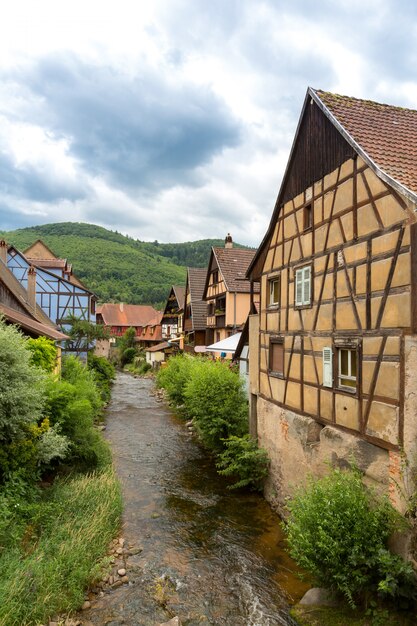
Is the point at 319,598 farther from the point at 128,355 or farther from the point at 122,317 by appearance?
the point at 122,317

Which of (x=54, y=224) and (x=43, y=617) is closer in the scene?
(x=43, y=617)

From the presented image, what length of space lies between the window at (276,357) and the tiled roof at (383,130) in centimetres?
523

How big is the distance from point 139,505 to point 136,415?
11.8 meters

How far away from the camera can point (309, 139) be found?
980 centimetres

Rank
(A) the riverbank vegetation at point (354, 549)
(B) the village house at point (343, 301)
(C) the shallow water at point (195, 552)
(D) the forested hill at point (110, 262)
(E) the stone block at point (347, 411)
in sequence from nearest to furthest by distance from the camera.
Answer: (A) the riverbank vegetation at point (354, 549)
(B) the village house at point (343, 301)
(C) the shallow water at point (195, 552)
(E) the stone block at point (347, 411)
(D) the forested hill at point (110, 262)

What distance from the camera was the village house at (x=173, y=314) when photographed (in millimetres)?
40703

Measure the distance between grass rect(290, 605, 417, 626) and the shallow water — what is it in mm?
264

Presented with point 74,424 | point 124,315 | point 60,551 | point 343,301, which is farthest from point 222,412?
point 124,315

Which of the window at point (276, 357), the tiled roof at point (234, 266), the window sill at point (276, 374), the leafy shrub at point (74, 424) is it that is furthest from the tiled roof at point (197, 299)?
the leafy shrub at point (74, 424)

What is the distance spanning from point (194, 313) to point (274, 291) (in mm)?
19595

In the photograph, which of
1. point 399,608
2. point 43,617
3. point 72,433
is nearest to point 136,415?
point 72,433

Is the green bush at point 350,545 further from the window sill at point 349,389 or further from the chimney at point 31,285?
the chimney at point 31,285

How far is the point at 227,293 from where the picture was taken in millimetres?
24125

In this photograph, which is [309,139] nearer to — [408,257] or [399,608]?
[408,257]
